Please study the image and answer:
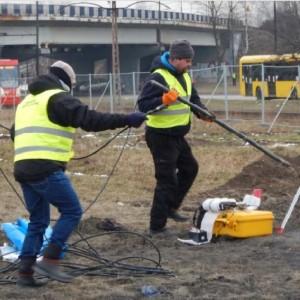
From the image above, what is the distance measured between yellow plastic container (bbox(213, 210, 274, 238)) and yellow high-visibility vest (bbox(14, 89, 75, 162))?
2130 mm

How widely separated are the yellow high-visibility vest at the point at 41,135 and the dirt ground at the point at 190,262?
101 centimetres

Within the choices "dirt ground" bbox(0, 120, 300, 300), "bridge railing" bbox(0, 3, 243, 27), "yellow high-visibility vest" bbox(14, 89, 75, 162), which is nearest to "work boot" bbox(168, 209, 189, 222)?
"dirt ground" bbox(0, 120, 300, 300)

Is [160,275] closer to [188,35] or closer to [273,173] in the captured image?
[273,173]

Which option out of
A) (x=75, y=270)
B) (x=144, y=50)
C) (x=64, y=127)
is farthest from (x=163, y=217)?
(x=144, y=50)

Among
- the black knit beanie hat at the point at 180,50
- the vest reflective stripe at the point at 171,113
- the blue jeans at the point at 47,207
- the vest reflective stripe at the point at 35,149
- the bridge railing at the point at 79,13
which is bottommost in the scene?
the blue jeans at the point at 47,207

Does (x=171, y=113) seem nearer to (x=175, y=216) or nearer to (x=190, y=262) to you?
(x=175, y=216)

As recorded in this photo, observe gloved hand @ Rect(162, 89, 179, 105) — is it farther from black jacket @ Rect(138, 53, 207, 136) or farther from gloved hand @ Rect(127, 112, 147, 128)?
gloved hand @ Rect(127, 112, 147, 128)

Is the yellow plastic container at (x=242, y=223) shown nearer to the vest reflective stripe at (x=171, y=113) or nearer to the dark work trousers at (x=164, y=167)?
the dark work trousers at (x=164, y=167)

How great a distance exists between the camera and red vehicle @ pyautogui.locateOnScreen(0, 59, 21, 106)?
3931 cm

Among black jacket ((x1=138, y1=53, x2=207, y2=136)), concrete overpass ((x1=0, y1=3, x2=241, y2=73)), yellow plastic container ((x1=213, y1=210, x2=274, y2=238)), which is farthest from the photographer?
concrete overpass ((x1=0, y1=3, x2=241, y2=73))

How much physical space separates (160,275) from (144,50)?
226 ft

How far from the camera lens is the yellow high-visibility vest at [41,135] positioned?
234 inches

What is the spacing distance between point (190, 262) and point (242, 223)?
0.96m

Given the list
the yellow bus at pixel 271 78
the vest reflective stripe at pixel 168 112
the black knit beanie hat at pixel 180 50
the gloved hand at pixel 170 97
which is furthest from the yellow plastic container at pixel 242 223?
the yellow bus at pixel 271 78
